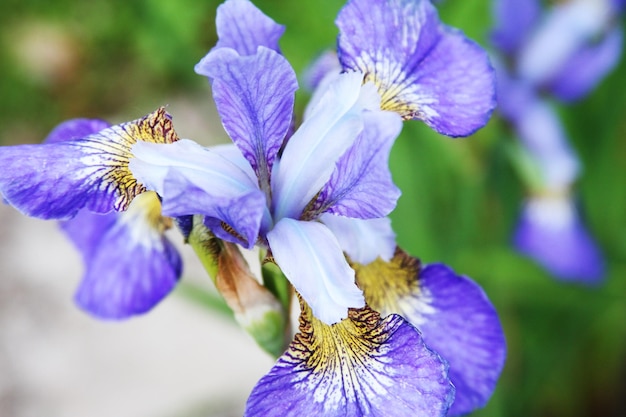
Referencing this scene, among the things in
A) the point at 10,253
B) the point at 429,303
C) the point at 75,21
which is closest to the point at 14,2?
the point at 75,21

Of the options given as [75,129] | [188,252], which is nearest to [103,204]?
[75,129]

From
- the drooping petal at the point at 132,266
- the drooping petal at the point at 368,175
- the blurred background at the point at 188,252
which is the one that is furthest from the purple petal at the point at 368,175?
the blurred background at the point at 188,252

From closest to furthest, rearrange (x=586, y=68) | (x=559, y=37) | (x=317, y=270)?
1. (x=317, y=270)
2. (x=586, y=68)
3. (x=559, y=37)

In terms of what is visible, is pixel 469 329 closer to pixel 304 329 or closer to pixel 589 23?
pixel 304 329

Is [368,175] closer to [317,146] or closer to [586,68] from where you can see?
[317,146]

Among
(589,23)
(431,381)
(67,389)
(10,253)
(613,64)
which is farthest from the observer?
(10,253)

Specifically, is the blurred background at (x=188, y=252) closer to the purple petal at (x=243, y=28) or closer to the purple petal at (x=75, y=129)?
the purple petal at (x=75, y=129)

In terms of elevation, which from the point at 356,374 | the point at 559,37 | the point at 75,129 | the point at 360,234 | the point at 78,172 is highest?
the point at 559,37
